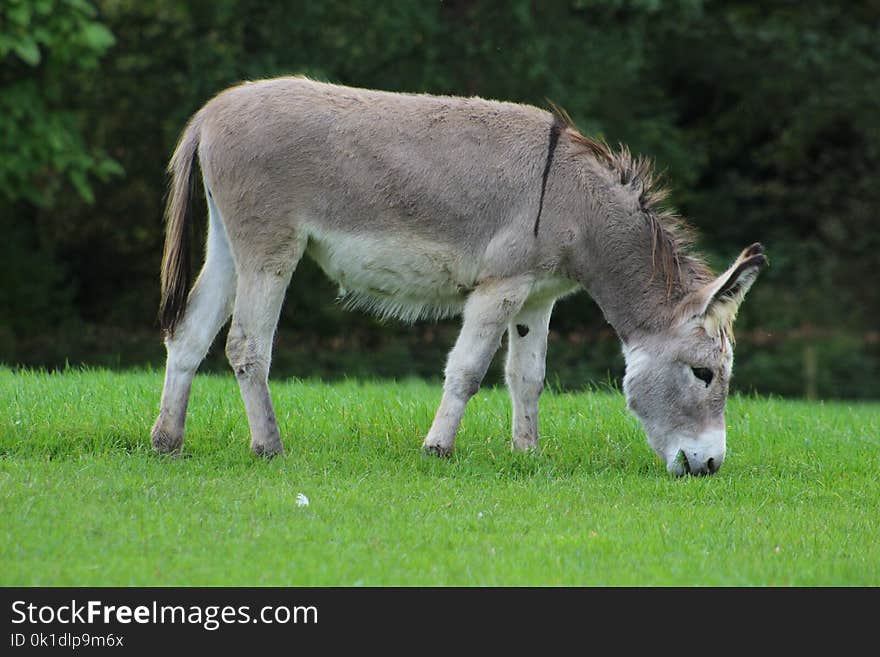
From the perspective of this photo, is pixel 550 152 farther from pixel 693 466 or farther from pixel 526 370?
pixel 693 466

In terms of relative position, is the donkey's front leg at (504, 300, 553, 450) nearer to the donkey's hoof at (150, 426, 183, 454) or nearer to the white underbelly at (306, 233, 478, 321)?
the white underbelly at (306, 233, 478, 321)

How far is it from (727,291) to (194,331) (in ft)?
10.5

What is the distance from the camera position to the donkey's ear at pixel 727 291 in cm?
730

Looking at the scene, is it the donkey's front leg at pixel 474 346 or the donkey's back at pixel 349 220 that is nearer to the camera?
the donkey's back at pixel 349 220

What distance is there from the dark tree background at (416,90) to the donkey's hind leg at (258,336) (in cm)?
813

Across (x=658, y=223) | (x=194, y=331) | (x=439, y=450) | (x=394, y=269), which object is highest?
(x=658, y=223)

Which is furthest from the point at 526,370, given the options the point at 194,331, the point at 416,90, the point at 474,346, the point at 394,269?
the point at 416,90

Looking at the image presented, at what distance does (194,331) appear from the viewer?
7297 mm

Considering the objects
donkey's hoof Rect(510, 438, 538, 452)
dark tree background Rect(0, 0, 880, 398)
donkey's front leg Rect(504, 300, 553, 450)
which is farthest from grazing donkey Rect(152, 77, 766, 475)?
dark tree background Rect(0, 0, 880, 398)

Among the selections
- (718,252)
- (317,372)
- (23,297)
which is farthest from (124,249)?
(718,252)

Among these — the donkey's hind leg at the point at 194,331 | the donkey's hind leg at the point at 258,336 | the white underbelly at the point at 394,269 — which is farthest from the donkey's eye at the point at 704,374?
the donkey's hind leg at the point at 194,331

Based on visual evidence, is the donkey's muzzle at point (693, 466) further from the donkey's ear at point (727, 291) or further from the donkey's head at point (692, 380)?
the donkey's ear at point (727, 291)

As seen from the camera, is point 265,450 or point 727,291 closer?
point 265,450
